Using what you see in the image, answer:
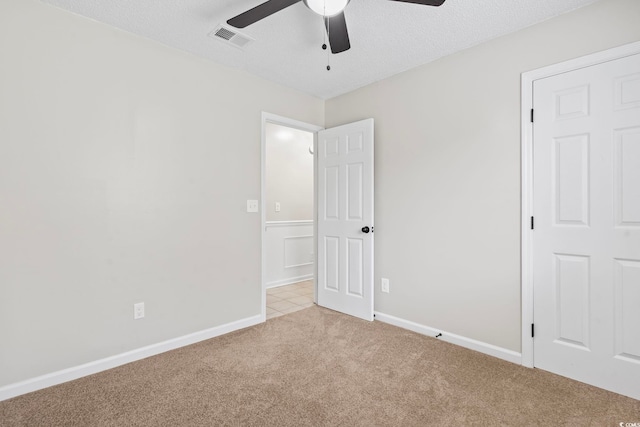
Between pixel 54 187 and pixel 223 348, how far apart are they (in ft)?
5.44

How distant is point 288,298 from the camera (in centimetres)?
407

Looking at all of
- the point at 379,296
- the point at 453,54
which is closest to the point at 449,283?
the point at 379,296

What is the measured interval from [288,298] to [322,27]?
3.04 meters

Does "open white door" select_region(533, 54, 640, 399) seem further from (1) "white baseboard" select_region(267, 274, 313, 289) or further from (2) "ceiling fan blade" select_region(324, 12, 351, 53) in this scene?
(1) "white baseboard" select_region(267, 274, 313, 289)

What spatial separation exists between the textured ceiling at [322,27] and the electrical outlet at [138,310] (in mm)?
2041

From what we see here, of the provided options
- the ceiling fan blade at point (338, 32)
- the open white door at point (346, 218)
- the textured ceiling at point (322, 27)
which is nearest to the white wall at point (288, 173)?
the open white door at point (346, 218)

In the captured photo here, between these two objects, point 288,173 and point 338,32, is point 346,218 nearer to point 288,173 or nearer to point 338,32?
point 288,173

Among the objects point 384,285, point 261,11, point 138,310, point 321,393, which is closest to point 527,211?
point 384,285

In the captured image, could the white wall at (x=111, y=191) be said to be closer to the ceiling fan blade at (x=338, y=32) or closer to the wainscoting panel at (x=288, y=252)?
the ceiling fan blade at (x=338, y=32)

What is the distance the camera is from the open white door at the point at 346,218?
3199 mm

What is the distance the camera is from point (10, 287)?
1.92 meters

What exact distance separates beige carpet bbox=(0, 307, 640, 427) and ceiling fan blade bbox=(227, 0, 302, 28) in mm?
2184

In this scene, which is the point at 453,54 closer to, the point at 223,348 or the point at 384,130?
the point at 384,130

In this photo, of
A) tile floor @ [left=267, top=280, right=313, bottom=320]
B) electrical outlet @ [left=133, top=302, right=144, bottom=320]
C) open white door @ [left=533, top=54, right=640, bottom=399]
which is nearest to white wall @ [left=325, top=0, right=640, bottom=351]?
open white door @ [left=533, top=54, right=640, bottom=399]
